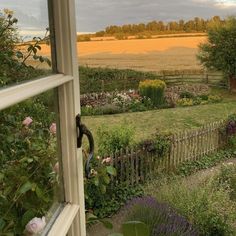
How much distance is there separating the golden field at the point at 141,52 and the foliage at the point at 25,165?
370 inches

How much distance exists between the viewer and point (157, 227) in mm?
2535

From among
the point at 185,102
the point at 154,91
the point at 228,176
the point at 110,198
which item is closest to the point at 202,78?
the point at 185,102

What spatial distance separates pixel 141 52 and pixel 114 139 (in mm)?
7280

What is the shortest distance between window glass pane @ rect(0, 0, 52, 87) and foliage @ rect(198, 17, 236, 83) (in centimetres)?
1234

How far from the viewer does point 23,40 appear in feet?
2.33

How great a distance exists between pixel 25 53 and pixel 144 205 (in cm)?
221

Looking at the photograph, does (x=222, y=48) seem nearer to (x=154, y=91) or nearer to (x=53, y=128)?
(x=154, y=91)

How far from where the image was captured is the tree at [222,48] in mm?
12430

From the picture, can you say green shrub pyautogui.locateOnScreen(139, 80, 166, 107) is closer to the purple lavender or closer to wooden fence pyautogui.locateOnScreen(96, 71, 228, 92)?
wooden fence pyautogui.locateOnScreen(96, 71, 228, 92)

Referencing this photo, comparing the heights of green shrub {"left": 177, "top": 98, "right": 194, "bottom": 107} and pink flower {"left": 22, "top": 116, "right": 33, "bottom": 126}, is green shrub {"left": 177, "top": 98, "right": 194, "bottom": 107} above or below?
below

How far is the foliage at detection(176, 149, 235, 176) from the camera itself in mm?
4980

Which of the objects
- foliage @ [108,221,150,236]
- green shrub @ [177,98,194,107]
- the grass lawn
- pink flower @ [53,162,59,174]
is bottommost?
the grass lawn

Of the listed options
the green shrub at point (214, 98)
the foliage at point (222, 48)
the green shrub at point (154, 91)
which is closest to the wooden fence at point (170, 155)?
the green shrub at point (154, 91)

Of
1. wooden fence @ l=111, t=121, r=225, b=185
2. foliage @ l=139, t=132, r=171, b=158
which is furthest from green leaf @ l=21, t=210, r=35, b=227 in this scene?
foliage @ l=139, t=132, r=171, b=158
